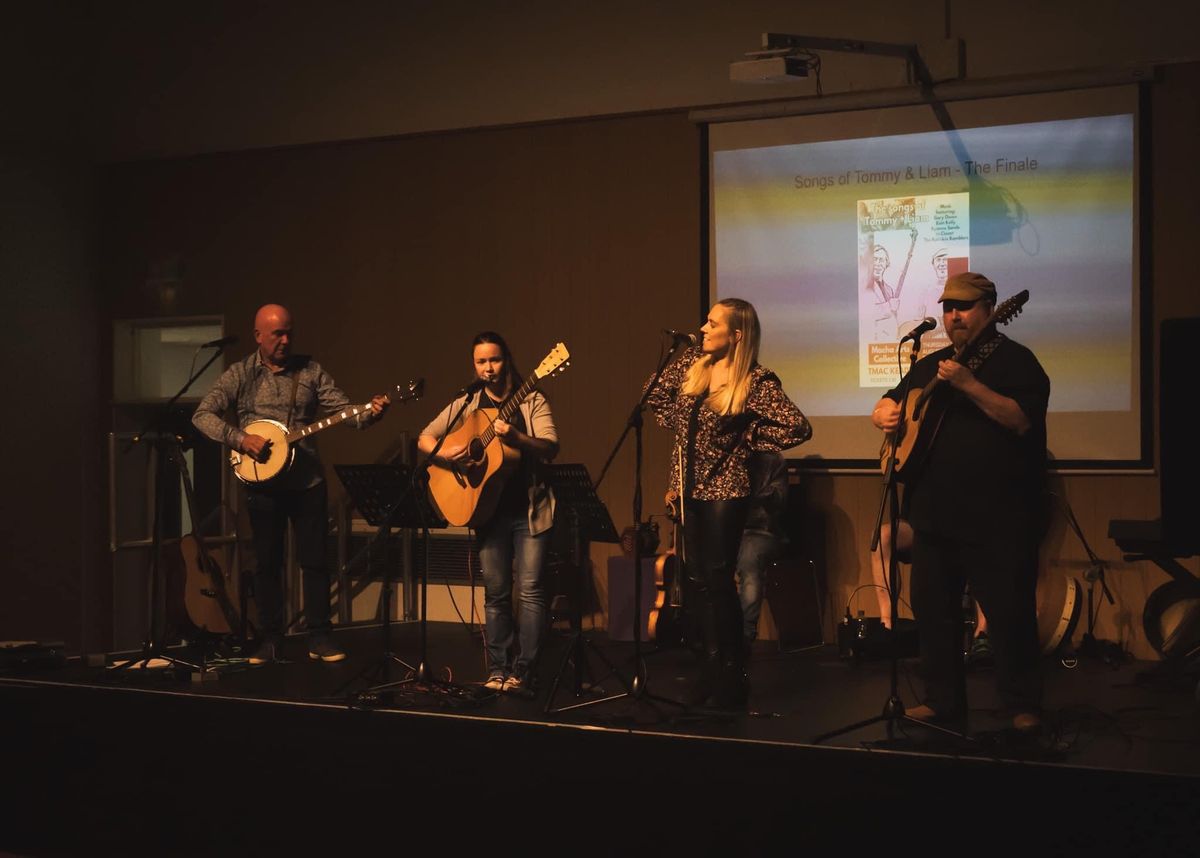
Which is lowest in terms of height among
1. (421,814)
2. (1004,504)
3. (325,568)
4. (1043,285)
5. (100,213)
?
(421,814)

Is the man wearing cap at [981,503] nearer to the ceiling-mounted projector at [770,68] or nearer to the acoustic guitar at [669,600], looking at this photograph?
the acoustic guitar at [669,600]

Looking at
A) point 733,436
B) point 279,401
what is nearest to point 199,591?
point 279,401

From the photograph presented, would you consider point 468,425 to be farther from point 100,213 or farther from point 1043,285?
point 100,213

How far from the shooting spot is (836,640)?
7023 mm

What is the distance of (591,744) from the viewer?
459 cm

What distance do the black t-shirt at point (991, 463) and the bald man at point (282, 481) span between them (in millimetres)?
3042

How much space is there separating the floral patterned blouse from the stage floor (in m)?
0.83

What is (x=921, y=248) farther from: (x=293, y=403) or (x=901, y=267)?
(x=293, y=403)

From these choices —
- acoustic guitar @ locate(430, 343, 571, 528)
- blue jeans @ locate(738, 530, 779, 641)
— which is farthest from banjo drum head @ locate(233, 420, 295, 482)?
blue jeans @ locate(738, 530, 779, 641)

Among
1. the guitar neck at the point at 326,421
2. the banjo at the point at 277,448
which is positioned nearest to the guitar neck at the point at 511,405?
the banjo at the point at 277,448

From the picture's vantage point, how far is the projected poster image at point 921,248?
6.61 metres

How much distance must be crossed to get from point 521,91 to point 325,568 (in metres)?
3.29

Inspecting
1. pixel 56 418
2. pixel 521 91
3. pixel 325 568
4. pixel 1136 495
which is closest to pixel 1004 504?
pixel 1136 495

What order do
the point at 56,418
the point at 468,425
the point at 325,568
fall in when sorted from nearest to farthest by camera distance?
the point at 468,425
the point at 325,568
the point at 56,418
